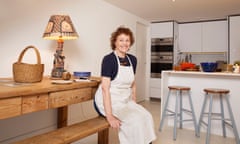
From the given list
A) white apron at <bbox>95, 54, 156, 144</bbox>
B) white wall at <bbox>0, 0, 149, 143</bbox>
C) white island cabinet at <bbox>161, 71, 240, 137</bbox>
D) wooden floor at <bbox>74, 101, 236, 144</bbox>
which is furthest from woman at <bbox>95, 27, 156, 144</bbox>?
white island cabinet at <bbox>161, 71, 240, 137</bbox>

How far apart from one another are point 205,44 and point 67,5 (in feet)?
12.7

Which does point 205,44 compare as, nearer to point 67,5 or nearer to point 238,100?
point 238,100

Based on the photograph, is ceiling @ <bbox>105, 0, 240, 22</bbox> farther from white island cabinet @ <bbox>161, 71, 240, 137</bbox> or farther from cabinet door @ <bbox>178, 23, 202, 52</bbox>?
white island cabinet @ <bbox>161, 71, 240, 137</bbox>

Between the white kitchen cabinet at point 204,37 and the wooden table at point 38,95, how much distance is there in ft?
13.8

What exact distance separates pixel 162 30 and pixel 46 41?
3.57 m

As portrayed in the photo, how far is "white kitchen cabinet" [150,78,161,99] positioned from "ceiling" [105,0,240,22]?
1652 millimetres

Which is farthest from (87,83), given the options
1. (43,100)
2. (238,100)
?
(238,100)

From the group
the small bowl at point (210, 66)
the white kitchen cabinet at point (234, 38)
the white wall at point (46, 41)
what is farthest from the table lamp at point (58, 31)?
the white kitchen cabinet at point (234, 38)

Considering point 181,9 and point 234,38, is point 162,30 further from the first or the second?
point 234,38

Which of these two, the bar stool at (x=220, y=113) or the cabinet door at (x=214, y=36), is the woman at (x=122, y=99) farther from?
the cabinet door at (x=214, y=36)

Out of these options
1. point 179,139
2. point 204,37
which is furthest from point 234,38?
point 179,139

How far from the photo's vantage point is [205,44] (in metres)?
5.49

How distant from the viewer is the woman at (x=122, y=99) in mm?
1816

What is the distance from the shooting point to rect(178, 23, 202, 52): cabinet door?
5.58 metres
